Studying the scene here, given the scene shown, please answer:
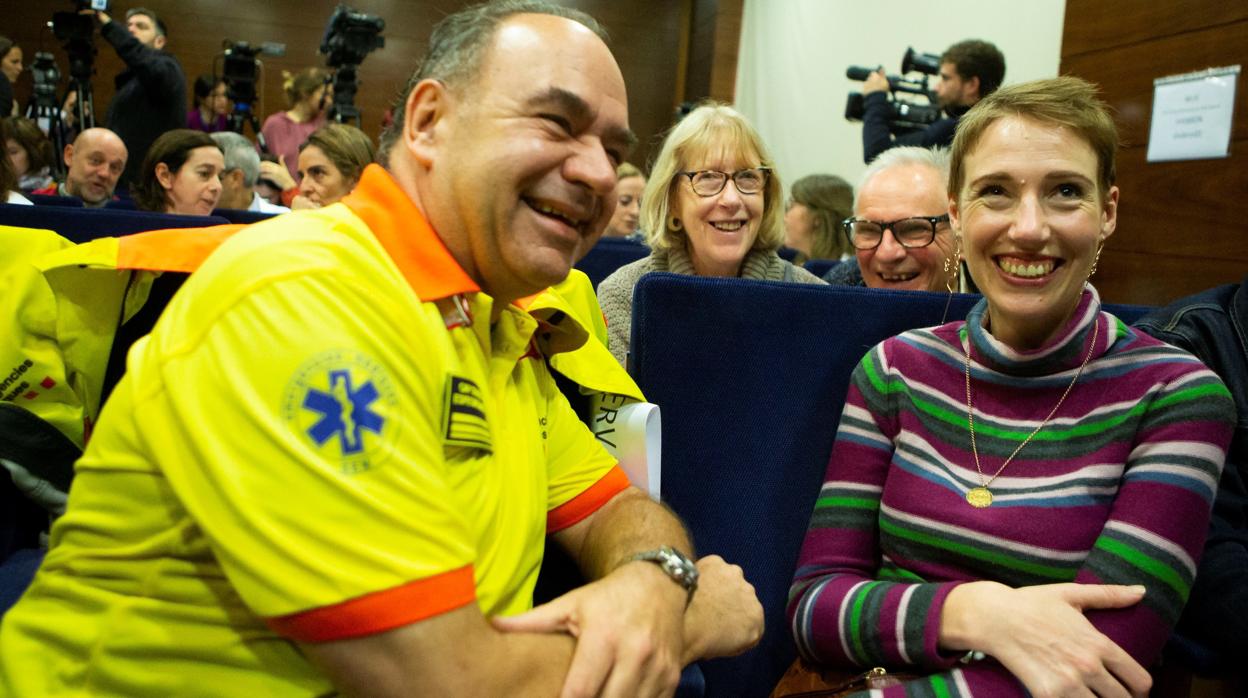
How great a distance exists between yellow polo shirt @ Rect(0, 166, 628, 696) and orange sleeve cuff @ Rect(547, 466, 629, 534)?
17 centimetres

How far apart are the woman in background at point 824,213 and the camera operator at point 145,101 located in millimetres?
3102

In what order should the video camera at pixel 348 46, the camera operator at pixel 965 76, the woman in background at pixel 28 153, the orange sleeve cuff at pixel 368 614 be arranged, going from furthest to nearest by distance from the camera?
the video camera at pixel 348 46, the woman in background at pixel 28 153, the camera operator at pixel 965 76, the orange sleeve cuff at pixel 368 614

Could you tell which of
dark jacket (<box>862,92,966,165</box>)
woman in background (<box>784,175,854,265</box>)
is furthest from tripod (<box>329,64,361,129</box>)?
dark jacket (<box>862,92,966,165</box>)

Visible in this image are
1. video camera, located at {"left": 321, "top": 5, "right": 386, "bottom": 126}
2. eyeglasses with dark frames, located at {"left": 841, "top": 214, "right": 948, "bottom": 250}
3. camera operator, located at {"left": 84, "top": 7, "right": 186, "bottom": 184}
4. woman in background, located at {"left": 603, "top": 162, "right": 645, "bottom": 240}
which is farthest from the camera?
video camera, located at {"left": 321, "top": 5, "right": 386, "bottom": 126}

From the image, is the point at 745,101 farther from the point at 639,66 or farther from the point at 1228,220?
the point at 1228,220

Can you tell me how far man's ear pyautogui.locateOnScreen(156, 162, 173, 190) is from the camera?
3.45 m

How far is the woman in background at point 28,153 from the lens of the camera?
14.8ft

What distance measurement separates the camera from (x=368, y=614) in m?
0.70

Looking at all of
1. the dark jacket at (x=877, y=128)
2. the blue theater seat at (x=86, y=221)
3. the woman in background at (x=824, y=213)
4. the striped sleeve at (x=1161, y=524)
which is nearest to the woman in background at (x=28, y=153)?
the blue theater seat at (x=86, y=221)

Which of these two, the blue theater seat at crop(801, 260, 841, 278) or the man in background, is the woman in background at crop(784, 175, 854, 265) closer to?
the blue theater seat at crop(801, 260, 841, 278)

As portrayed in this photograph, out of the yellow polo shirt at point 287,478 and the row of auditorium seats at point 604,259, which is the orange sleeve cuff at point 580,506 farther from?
the row of auditorium seats at point 604,259

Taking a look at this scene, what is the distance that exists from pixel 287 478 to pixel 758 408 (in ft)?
2.76

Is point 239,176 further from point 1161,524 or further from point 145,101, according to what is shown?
point 1161,524

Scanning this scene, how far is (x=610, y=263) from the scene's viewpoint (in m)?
2.98
